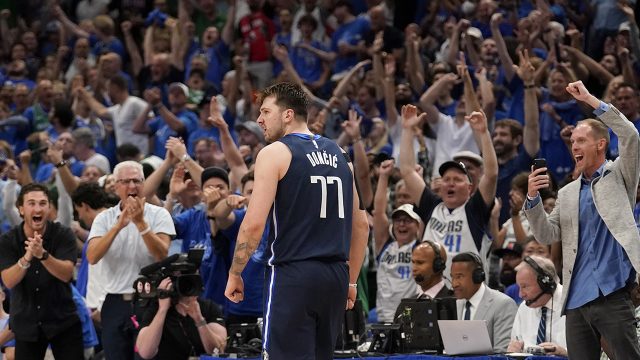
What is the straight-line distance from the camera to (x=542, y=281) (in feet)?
30.3

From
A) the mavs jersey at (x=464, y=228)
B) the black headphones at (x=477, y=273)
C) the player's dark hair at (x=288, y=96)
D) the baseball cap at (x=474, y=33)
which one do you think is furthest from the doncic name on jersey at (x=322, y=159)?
the baseball cap at (x=474, y=33)

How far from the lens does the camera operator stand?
374 inches

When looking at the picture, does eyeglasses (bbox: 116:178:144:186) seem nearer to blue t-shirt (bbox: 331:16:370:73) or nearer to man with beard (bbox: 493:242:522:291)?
man with beard (bbox: 493:242:522:291)

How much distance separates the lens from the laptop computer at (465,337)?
28.7 feet

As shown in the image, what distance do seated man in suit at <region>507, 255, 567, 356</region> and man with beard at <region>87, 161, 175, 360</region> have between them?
3.01m

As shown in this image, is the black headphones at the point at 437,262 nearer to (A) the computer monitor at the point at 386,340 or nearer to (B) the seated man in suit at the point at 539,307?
(B) the seated man in suit at the point at 539,307

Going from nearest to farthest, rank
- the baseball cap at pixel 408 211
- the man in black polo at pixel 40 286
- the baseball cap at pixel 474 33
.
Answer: the man in black polo at pixel 40 286, the baseball cap at pixel 408 211, the baseball cap at pixel 474 33

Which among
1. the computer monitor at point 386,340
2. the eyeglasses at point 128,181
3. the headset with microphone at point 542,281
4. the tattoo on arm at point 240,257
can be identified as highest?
the eyeglasses at point 128,181

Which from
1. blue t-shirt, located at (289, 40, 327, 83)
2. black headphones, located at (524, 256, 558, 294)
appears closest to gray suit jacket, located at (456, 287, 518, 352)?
black headphones, located at (524, 256, 558, 294)

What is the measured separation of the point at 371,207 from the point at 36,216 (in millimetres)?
3997

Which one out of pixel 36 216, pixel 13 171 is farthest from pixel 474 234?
pixel 13 171

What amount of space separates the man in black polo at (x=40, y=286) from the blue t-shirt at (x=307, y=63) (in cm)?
764

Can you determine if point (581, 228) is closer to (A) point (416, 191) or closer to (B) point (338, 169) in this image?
(B) point (338, 169)

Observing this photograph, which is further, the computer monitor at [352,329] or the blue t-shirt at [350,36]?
the blue t-shirt at [350,36]
